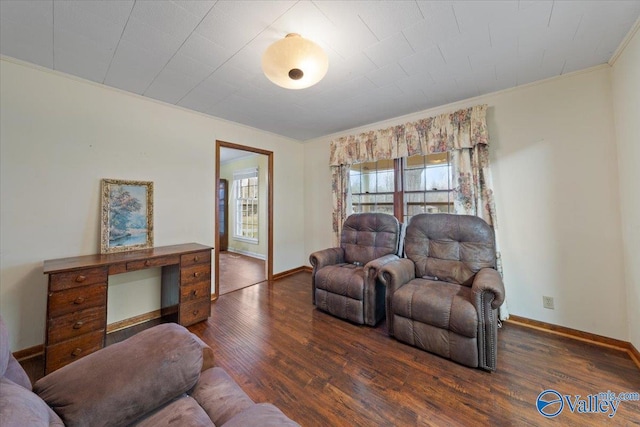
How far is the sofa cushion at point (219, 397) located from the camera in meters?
0.87

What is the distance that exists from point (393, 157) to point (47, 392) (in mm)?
3305

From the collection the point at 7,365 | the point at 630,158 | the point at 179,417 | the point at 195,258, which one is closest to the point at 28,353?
the point at 195,258

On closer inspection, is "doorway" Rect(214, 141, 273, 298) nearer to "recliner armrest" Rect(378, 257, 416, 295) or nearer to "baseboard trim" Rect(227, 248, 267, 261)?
"baseboard trim" Rect(227, 248, 267, 261)

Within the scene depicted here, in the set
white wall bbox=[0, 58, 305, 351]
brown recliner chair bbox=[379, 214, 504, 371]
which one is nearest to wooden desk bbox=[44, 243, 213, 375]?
white wall bbox=[0, 58, 305, 351]

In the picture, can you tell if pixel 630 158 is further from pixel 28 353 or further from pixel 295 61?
pixel 28 353

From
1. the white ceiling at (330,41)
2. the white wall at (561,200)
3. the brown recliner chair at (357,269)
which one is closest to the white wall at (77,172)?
the white ceiling at (330,41)

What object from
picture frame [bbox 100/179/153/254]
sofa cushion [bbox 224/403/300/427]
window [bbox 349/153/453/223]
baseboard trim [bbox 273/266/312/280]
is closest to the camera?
sofa cushion [bbox 224/403/300/427]

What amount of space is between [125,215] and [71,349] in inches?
47.4

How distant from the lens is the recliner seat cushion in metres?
1.76

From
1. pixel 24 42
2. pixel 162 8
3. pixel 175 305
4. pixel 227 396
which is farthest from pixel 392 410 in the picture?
pixel 24 42

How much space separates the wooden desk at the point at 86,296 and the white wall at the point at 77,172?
0.96 feet

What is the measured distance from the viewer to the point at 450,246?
2395 millimetres

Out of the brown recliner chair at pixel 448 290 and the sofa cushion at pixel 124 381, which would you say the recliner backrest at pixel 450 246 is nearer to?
the brown recliner chair at pixel 448 290

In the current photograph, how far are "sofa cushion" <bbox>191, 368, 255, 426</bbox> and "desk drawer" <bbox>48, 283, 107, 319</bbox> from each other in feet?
→ 4.86
